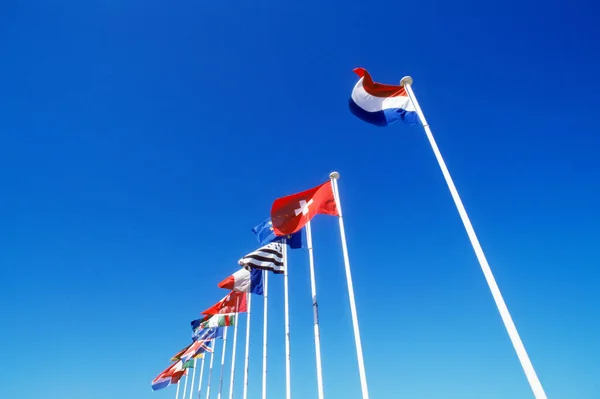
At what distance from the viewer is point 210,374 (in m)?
32.8

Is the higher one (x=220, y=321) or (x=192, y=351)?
(x=192, y=351)

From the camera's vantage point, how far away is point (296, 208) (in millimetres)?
14617

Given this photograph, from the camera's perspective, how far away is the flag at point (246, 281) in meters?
19.7

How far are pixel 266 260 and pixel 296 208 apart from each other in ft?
12.6

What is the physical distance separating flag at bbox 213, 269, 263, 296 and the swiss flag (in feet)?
21.5

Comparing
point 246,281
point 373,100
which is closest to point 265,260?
point 246,281

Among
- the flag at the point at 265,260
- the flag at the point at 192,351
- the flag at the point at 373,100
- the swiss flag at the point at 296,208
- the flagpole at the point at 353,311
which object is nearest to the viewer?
the flagpole at the point at 353,311

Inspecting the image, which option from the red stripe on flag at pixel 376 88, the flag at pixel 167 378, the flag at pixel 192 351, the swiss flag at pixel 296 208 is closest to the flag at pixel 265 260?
the swiss flag at pixel 296 208

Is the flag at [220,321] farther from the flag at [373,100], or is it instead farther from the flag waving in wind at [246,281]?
the flag at [373,100]

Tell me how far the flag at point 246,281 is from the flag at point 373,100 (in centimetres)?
1153

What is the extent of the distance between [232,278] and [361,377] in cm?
1100

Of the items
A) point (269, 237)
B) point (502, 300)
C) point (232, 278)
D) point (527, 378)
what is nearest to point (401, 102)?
point (502, 300)

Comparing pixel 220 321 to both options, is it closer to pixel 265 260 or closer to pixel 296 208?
pixel 265 260

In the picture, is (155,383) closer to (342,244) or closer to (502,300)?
(342,244)
